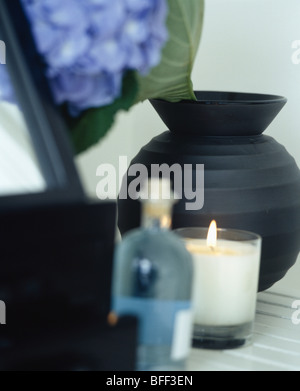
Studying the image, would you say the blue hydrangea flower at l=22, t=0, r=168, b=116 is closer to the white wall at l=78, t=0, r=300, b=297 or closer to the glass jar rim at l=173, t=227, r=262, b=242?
the glass jar rim at l=173, t=227, r=262, b=242

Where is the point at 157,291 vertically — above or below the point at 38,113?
below

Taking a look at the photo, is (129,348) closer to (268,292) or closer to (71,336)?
(71,336)

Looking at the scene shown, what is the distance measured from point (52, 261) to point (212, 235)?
227 millimetres

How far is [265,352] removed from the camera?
634 millimetres

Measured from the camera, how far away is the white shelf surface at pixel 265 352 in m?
0.59

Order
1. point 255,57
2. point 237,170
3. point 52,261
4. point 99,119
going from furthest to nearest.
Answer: point 255,57, point 237,170, point 99,119, point 52,261

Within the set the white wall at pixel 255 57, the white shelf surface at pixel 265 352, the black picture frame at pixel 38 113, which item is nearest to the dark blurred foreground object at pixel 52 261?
the black picture frame at pixel 38 113

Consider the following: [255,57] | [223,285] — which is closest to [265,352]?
[223,285]

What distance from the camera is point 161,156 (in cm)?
71

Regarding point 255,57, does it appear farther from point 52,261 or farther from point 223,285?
point 52,261

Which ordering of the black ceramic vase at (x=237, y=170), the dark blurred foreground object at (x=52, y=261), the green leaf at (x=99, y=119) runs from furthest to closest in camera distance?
the black ceramic vase at (x=237, y=170) → the green leaf at (x=99, y=119) → the dark blurred foreground object at (x=52, y=261)

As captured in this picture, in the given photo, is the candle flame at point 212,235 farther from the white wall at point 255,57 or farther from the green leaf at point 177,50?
the white wall at point 255,57

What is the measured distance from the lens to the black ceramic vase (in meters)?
0.69
